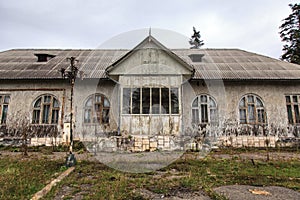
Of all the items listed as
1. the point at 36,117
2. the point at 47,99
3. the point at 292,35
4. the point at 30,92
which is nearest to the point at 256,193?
the point at 47,99

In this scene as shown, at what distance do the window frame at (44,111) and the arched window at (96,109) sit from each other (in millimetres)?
1642

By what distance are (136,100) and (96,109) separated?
2.94 m

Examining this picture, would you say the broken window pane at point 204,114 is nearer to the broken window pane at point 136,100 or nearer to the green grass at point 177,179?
the broken window pane at point 136,100

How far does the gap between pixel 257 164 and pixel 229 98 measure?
6296mm

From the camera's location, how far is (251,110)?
12.2 meters

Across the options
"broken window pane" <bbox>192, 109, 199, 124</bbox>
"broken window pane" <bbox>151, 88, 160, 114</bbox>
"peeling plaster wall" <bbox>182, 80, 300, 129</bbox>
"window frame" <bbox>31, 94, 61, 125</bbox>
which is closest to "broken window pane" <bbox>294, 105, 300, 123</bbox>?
"peeling plaster wall" <bbox>182, 80, 300, 129</bbox>

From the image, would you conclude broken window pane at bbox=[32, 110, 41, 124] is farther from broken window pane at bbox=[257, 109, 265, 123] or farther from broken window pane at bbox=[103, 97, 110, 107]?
broken window pane at bbox=[257, 109, 265, 123]

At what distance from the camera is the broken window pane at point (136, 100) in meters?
10.4

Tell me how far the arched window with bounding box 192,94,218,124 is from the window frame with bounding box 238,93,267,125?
1.45 m

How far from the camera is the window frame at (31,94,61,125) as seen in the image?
12.0 meters

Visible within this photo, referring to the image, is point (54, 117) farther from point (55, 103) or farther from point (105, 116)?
point (105, 116)

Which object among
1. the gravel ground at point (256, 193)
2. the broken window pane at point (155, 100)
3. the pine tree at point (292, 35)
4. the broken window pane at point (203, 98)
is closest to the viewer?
the gravel ground at point (256, 193)

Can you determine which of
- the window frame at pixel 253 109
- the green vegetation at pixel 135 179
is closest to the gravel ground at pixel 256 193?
the green vegetation at pixel 135 179

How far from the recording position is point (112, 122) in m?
12.0
